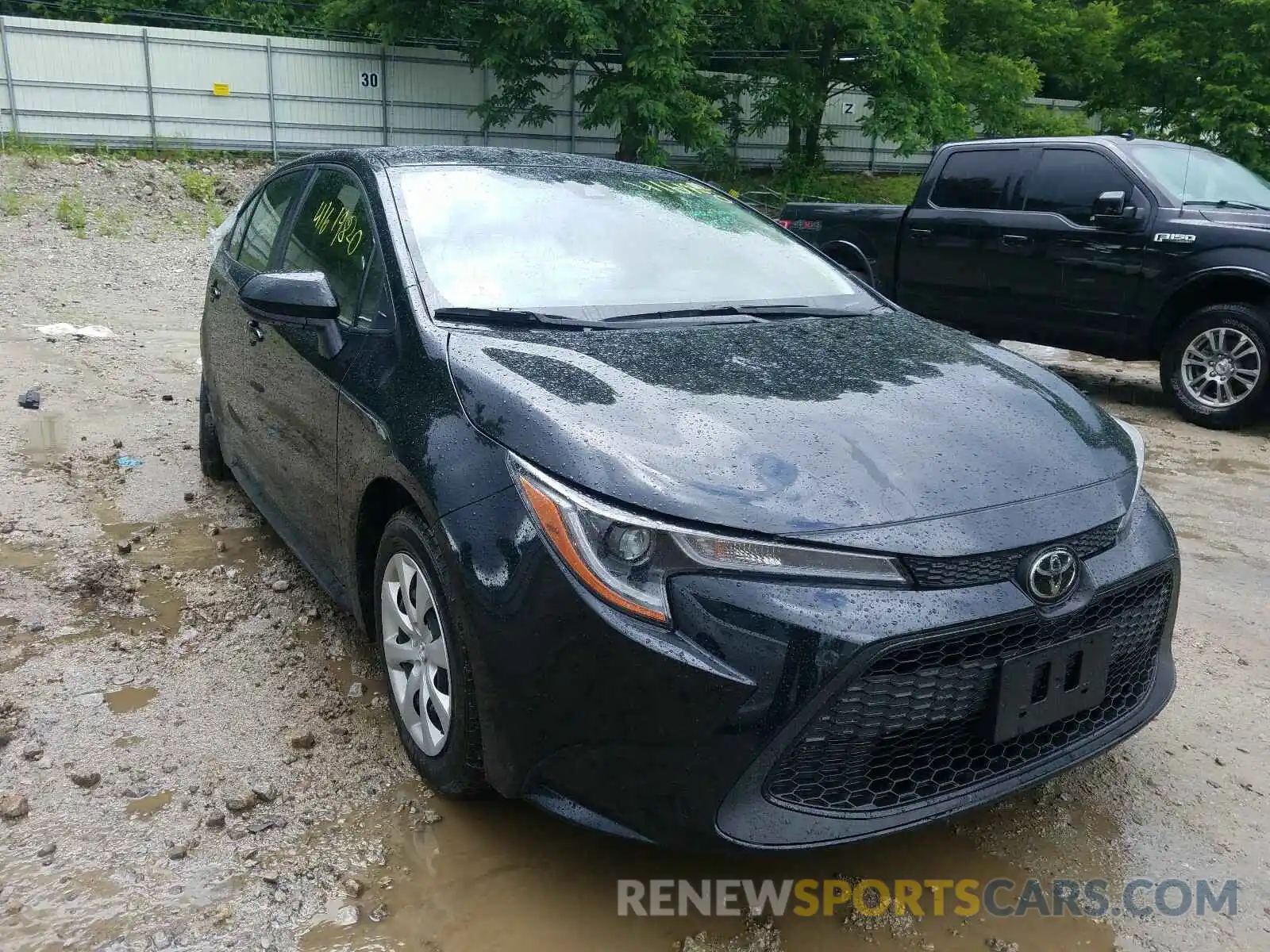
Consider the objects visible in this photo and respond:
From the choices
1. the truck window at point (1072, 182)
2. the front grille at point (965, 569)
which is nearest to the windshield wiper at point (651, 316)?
the front grille at point (965, 569)

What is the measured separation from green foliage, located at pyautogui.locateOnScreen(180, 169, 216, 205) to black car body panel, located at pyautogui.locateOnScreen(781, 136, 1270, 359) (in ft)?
41.4

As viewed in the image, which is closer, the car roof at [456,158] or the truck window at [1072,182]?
the car roof at [456,158]

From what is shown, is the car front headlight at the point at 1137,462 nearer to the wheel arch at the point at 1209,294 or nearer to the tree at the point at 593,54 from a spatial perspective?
the wheel arch at the point at 1209,294

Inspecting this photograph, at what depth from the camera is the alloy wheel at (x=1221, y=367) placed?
22.6ft

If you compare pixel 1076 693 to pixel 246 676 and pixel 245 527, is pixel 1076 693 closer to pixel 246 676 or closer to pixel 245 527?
pixel 246 676

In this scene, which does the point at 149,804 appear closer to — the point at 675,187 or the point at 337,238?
the point at 337,238

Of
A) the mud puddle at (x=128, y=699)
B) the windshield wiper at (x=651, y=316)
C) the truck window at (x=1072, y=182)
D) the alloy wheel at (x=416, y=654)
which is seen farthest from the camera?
the truck window at (x=1072, y=182)

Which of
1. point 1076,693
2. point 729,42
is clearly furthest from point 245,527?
point 729,42

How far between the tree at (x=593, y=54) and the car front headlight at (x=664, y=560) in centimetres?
2026

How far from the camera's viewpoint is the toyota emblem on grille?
7.34 feet

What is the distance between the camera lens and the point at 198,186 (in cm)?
1805

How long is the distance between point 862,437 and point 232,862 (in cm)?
180

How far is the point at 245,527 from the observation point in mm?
4848

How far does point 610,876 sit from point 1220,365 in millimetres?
6093
